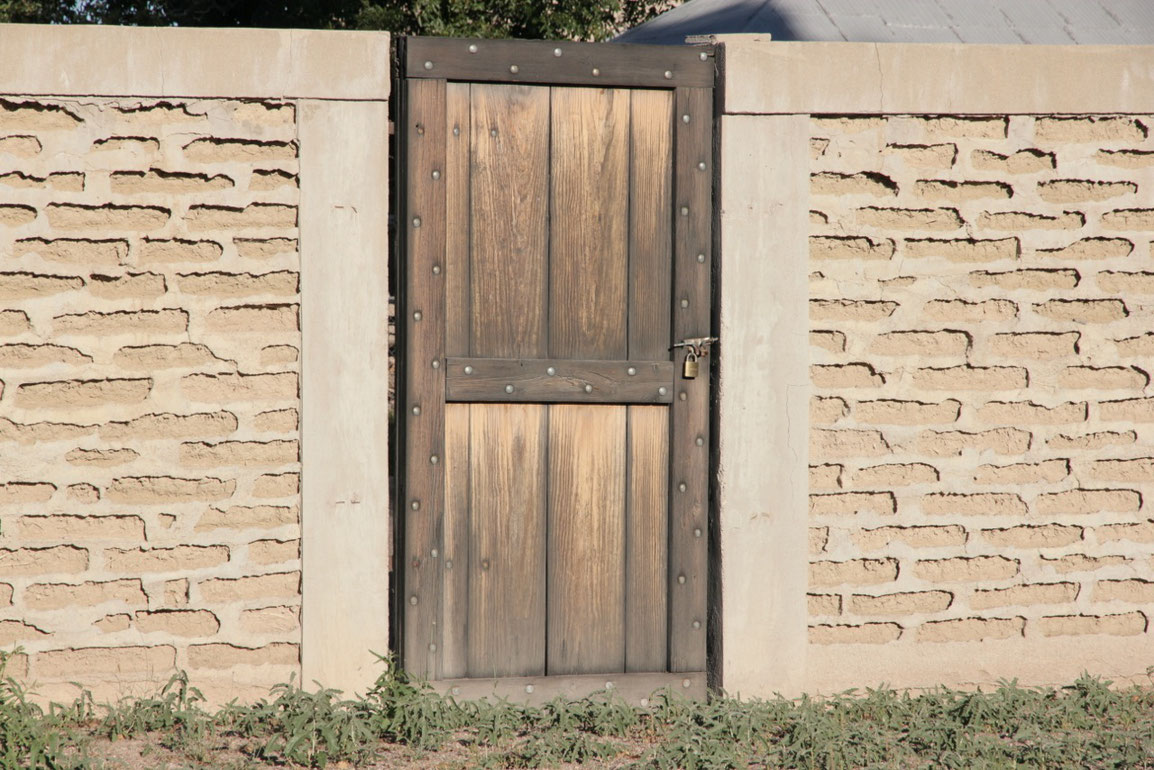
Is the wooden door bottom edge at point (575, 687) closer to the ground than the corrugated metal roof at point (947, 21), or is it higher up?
closer to the ground

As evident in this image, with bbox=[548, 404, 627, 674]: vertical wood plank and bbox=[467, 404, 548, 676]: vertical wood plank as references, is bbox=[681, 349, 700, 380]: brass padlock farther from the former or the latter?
bbox=[467, 404, 548, 676]: vertical wood plank

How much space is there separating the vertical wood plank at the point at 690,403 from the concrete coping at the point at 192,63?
106 centimetres

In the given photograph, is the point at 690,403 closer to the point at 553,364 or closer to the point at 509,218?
the point at 553,364

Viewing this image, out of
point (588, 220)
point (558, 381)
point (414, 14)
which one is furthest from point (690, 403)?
point (414, 14)

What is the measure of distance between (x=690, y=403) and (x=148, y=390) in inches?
71.1

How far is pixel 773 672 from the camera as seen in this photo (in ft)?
14.0

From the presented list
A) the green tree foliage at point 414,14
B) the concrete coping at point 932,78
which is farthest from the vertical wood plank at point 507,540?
the green tree foliage at point 414,14

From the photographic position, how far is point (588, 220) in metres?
4.16

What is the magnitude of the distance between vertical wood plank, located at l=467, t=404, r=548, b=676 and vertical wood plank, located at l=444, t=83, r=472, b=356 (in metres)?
0.32

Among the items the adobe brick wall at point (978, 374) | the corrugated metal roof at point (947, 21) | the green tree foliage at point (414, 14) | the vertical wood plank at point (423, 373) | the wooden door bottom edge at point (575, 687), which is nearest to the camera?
the vertical wood plank at point (423, 373)

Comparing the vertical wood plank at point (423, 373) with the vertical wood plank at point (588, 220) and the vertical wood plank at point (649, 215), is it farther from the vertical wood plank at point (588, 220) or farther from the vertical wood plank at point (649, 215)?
the vertical wood plank at point (649, 215)

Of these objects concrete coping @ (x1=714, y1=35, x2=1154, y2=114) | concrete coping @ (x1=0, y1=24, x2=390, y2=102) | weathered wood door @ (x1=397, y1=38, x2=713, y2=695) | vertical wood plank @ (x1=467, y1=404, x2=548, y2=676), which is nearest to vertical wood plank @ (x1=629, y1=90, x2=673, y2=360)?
weathered wood door @ (x1=397, y1=38, x2=713, y2=695)

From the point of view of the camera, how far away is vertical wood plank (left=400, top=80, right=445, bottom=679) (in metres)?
4.04

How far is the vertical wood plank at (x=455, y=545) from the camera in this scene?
412cm
